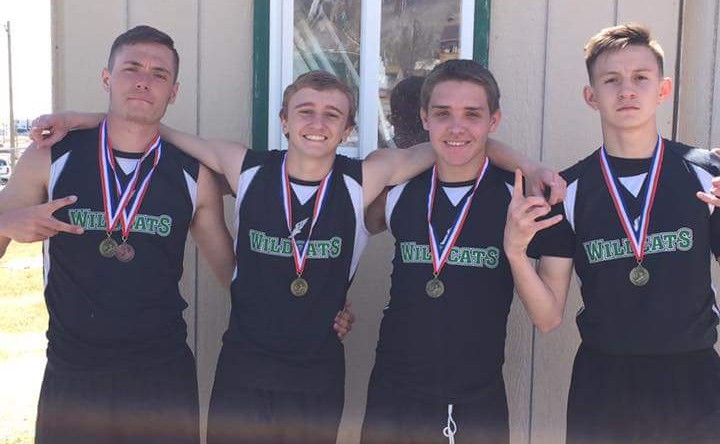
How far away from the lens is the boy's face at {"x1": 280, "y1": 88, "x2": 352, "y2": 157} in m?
2.81

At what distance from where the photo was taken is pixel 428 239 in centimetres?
275

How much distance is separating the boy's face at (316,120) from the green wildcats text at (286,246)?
0.34 m

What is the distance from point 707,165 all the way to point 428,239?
1018 millimetres

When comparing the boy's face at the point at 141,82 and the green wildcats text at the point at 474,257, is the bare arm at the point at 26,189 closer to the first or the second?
the boy's face at the point at 141,82

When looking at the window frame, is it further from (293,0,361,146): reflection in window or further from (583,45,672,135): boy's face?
(583,45,672,135): boy's face

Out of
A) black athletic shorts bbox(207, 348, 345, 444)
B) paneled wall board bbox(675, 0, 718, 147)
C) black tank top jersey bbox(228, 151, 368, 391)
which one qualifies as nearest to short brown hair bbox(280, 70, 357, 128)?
black tank top jersey bbox(228, 151, 368, 391)

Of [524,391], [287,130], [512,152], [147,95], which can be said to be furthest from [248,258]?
[524,391]

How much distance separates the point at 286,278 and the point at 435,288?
1.82 ft

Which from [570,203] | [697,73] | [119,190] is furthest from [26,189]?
[697,73]

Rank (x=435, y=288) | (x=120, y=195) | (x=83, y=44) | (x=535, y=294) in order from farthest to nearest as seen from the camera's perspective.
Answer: (x=83, y=44), (x=120, y=195), (x=435, y=288), (x=535, y=294)

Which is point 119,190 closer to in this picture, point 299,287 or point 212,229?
point 212,229

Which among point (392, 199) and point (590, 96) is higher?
point (590, 96)

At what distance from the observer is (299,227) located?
282cm

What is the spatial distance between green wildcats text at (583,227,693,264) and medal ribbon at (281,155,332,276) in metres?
0.99
